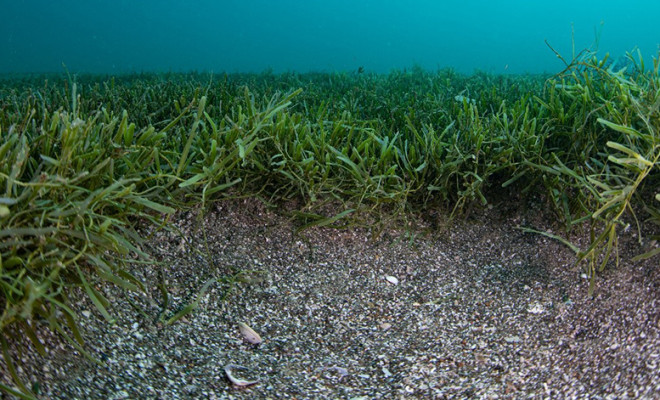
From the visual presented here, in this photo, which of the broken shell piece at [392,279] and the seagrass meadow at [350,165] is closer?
the seagrass meadow at [350,165]

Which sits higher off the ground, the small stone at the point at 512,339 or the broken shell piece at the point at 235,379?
the small stone at the point at 512,339

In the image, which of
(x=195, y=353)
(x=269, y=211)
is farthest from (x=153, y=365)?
(x=269, y=211)

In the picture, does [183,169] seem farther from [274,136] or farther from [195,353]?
[195,353]

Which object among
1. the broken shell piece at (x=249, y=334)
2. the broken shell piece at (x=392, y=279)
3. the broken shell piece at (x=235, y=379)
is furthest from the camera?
the broken shell piece at (x=392, y=279)

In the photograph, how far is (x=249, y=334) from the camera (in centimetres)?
133

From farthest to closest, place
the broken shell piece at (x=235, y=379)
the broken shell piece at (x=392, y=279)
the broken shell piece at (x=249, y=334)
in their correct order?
the broken shell piece at (x=392, y=279) < the broken shell piece at (x=249, y=334) < the broken shell piece at (x=235, y=379)

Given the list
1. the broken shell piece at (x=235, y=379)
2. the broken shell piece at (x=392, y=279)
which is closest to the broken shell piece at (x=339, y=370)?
the broken shell piece at (x=235, y=379)

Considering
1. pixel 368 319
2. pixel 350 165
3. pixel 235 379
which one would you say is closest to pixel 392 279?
pixel 368 319

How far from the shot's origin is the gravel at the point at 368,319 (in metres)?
1.19

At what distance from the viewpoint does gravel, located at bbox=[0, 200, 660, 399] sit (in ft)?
3.91

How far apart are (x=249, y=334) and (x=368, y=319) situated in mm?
301

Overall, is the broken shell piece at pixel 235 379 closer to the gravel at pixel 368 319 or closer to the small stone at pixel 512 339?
the gravel at pixel 368 319

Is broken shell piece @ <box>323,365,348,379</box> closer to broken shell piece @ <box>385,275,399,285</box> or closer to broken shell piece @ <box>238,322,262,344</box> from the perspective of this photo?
broken shell piece @ <box>238,322,262,344</box>

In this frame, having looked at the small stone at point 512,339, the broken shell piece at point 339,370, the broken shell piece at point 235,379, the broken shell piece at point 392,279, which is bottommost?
the broken shell piece at point 339,370
